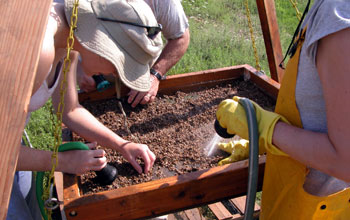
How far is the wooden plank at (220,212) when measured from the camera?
2465 millimetres

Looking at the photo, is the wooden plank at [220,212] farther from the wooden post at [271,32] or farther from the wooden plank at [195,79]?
the wooden post at [271,32]

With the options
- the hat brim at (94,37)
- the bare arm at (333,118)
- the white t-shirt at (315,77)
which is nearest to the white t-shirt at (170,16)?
the hat brim at (94,37)

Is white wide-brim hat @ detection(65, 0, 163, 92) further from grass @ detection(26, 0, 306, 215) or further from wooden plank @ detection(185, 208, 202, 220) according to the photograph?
grass @ detection(26, 0, 306, 215)

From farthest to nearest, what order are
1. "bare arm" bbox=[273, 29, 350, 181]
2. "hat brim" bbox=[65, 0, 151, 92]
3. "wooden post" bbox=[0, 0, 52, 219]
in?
"hat brim" bbox=[65, 0, 151, 92], "bare arm" bbox=[273, 29, 350, 181], "wooden post" bbox=[0, 0, 52, 219]

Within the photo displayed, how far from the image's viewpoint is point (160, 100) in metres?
2.42

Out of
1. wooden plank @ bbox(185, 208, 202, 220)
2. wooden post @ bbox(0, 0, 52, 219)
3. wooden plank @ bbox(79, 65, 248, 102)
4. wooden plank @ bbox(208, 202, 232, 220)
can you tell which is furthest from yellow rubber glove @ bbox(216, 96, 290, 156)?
wooden plank @ bbox(185, 208, 202, 220)

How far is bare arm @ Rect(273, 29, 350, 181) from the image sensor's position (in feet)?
3.00

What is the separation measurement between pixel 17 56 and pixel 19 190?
1292 millimetres

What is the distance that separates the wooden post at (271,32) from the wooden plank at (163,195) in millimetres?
1086

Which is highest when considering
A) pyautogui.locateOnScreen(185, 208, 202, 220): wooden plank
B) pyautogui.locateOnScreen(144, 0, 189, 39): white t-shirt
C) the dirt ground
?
pyautogui.locateOnScreen(144, 0, 189, 39): white t-shirt

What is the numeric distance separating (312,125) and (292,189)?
0.95 feet

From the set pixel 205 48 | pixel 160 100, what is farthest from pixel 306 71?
pixel 205 48

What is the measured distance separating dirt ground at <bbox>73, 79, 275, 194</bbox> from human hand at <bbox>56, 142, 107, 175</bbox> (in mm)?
164

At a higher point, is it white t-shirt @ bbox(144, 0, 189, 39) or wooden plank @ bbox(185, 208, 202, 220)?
white t-shirt @ bbox(144, 0, 189, 39)
